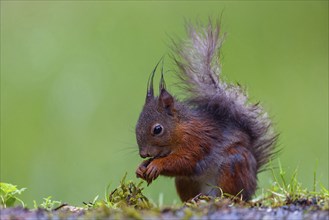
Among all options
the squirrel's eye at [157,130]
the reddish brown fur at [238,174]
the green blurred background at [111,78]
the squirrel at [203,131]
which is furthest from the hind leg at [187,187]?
the green blurred background at [111,78]

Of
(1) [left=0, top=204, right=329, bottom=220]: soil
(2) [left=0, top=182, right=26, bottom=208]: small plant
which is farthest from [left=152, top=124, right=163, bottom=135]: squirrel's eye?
(1) [left=0, top=204, right=329, bottom=220]: soil

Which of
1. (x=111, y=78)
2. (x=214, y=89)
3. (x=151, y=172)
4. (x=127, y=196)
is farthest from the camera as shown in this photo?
(x=111, y=78)

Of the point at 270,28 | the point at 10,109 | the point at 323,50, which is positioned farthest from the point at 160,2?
the point at 10,109

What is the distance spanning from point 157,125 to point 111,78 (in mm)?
3673

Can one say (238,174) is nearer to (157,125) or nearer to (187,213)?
(157,125)

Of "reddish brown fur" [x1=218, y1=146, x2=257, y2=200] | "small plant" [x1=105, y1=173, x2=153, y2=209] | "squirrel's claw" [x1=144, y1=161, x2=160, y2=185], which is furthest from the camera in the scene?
"reddish brown fur" [x1=218, y1=146, x2=257, y2=200]

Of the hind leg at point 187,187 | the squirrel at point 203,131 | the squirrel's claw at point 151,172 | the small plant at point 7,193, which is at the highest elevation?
the squirrel at point 203,131

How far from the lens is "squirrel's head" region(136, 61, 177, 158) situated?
4.00 metres

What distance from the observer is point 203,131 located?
13.2 feet

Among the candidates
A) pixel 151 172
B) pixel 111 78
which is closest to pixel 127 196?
pixel 151 172

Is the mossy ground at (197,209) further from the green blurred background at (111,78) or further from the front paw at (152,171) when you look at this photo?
the green blurred background at (111,78)

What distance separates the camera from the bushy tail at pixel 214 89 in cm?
416

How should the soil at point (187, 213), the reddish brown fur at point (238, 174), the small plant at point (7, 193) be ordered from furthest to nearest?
the reddish brown fur at point (238, 174) → the small plant at point (7, 193) → the soil at point (187, 213)

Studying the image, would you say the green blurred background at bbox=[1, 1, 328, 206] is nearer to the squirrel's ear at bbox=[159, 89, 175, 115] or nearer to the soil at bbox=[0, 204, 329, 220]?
the squirrel's ear at bbox=[159, 89, 175, 115]
